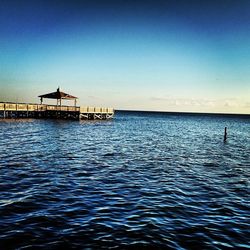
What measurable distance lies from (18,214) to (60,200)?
5.24ft

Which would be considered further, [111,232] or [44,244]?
[111,232]

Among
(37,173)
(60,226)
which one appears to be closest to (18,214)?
(60,226)

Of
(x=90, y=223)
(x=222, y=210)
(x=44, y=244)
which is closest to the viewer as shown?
(x=44, y=244)

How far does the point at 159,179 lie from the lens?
42.3 ft

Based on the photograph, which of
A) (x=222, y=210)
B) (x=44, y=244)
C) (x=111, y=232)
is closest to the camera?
(x=44, y=244)

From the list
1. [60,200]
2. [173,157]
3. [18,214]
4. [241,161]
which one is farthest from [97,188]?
[241,161]

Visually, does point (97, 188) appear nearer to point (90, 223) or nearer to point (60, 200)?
point (60, 200)

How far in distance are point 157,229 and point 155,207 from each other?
5.62ft

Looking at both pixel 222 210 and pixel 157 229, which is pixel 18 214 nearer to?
pixel 157 229

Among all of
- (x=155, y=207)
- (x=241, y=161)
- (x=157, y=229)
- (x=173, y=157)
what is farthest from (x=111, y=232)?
(x=241, y=161)

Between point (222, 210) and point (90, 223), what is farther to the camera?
point (222, 210)

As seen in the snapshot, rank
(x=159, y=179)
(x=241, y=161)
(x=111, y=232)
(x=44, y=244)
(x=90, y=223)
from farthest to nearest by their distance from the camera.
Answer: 1. (x=241, y=161)
2. (x=159, y=179)
3. (x=90, y=223)
4. (x=111, y=232)
5. (x=44, y=244)

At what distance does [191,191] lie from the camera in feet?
36.7

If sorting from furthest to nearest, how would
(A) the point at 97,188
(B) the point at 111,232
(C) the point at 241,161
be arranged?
(C) the point at 241,161 < (A) the point at 97,188 < (B) the point at 111,232
